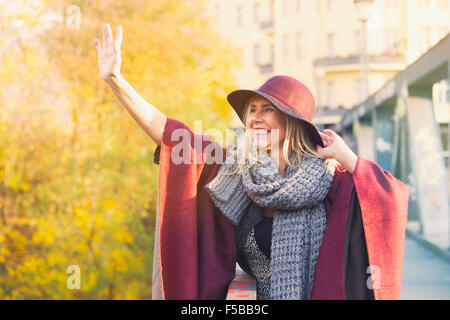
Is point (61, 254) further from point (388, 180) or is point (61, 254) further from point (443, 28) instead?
point (443, 28)

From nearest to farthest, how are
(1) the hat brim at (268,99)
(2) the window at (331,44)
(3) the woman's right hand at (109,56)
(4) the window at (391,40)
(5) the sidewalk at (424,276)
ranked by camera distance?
(3) the woman's right hand at (109,56) < (1) the hat brim at (268,99) < (5) the sidewalk at (424,276) < (4) the window at (391,40) < (2) the window at (331,44)

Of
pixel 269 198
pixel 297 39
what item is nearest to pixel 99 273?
pixel 269 198

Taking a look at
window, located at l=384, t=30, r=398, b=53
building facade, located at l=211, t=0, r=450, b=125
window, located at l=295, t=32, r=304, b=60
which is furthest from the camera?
window, located at l=295, t=32, r=304, b=60

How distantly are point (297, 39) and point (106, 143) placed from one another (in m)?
26.2

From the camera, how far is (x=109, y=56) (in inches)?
87.9

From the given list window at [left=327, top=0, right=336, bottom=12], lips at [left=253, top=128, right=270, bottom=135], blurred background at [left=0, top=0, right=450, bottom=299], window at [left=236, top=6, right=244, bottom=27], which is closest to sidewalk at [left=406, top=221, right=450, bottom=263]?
blurred background at [left=0, top=0, right=450, bottom=299]

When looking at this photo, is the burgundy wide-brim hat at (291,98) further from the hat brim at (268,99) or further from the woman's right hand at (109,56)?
the woman's right hand at (109,56)

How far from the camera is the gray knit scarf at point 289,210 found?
7.85ft

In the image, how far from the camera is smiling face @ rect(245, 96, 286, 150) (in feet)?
8.46

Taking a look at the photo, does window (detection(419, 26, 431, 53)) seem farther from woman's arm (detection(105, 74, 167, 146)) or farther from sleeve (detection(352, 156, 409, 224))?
woman's arm (detection(105, 74, 167, 146))

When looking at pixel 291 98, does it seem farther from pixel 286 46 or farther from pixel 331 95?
pixel 286 46

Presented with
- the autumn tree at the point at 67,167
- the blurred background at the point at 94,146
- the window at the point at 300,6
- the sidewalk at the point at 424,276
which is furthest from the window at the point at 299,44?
the sidewalk at the point at 424,276

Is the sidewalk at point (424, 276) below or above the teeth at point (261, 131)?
below

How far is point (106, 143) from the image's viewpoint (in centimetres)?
1146
